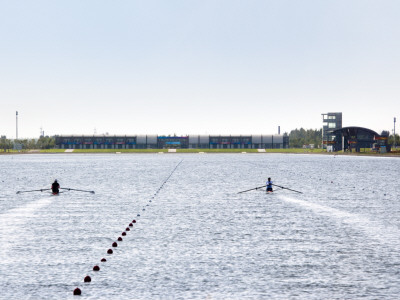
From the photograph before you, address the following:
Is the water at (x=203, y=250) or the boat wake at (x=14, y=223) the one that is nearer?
the water at (x=203, y=250)

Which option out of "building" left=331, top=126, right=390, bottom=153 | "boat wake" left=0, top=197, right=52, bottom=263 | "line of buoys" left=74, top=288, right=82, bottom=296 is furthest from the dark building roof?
"line of buoys" left=74, top=288, right=82, bottom=296

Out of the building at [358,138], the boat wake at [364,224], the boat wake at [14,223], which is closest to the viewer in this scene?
the boat wake at [14,223]

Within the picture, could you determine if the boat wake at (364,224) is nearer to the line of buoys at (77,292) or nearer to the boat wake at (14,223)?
the line of buoys at (77,292)

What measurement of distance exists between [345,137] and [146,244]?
182260mm

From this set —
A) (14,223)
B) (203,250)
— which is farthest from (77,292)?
(14,223)

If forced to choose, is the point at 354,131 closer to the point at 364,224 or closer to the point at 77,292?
the point at 364,224

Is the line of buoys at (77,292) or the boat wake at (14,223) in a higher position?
the line of buoys at (77,292)

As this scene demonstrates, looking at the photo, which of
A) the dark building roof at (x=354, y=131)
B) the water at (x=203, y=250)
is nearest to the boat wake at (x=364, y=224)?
the water at (x=203, y=250)

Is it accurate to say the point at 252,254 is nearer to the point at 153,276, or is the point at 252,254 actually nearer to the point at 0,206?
the point at 153,276

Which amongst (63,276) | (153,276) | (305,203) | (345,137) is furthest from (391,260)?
(345,137)

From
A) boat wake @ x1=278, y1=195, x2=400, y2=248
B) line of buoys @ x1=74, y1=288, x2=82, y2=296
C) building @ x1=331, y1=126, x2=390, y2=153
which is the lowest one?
boat wake @ x1=278, y1=195, x2=400, y2=248

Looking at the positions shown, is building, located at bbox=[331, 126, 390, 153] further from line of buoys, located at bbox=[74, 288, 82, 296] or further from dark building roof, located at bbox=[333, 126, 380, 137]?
line of buoys, located at bbox=[74, 288, 82, 296]

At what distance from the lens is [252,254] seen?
15.2m

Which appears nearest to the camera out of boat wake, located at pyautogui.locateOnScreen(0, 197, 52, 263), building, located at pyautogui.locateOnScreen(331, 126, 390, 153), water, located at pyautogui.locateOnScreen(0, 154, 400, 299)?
water, located at pyautogui.locateOnScreen(0, 154, 400, 299)
